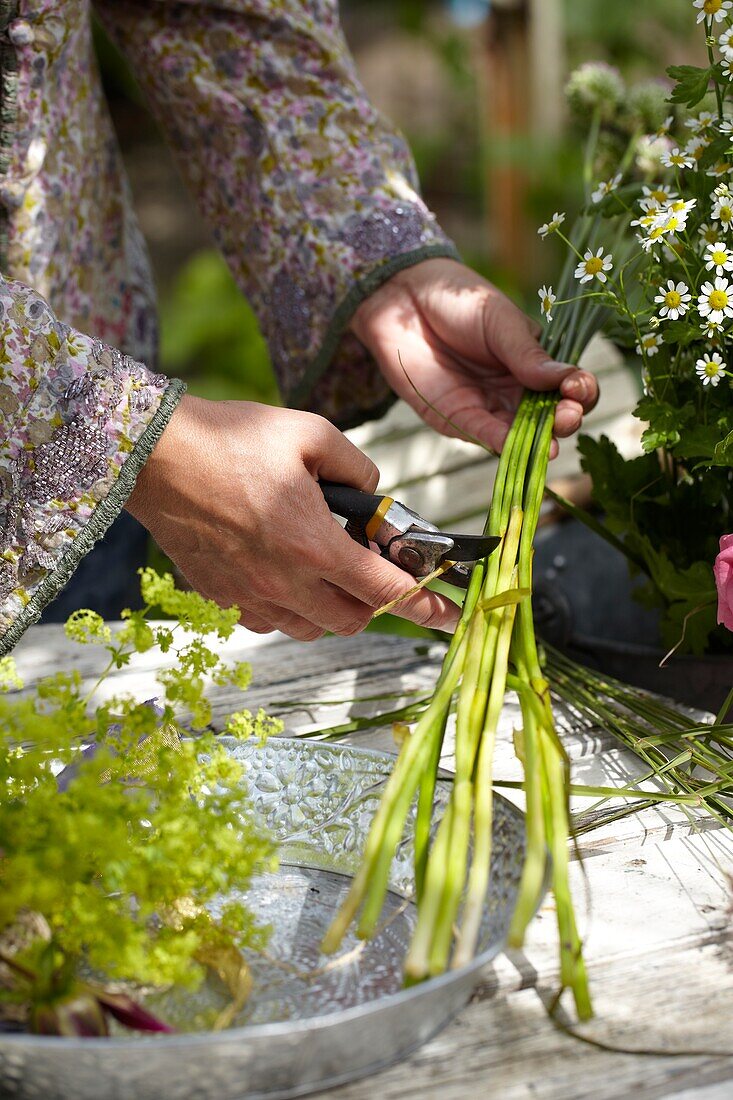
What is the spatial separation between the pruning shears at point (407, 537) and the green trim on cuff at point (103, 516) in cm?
16

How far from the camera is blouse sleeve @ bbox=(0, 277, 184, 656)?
2.71 feet

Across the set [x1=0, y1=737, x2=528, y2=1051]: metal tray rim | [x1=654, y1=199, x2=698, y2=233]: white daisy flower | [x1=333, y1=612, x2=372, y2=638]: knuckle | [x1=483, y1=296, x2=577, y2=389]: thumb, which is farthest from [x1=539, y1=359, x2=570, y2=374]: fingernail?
[x1=0, y1=737, x2=528, y2=1051]: metal tray rim

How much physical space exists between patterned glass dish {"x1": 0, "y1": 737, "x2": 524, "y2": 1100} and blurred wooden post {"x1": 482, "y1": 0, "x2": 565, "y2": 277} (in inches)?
135

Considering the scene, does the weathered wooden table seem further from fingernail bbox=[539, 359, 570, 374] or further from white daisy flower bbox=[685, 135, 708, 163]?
white daisy flower bbox=[685, 135, 708, 163]

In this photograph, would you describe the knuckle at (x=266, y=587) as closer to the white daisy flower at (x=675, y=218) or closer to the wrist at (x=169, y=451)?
the wrist at (x=169, y=451)

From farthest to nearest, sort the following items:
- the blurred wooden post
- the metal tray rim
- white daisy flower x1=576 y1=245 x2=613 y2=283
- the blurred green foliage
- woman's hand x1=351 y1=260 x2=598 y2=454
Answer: the blurred green foliage, the blurred wooden post, woman's hand x1=351 y1=260 x2=598 y2=454, white daisy flower x1=576 y1=245 x2=613 y2=283, the metal tray rim

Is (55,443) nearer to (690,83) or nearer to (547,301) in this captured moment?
(547,301)

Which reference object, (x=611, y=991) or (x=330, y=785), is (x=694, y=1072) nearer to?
(x=611, y=991)

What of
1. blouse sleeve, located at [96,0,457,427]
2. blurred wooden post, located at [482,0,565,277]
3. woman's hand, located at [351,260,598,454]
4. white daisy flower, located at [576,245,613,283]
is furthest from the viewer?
blurred wooden post, located at [482,0,565,277]

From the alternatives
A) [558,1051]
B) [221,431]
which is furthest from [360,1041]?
[221,431]

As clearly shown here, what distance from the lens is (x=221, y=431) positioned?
0.86 meters

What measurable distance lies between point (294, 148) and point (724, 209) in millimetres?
625

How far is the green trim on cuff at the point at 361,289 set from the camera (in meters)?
1.26

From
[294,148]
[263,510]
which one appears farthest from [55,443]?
[294,148]
